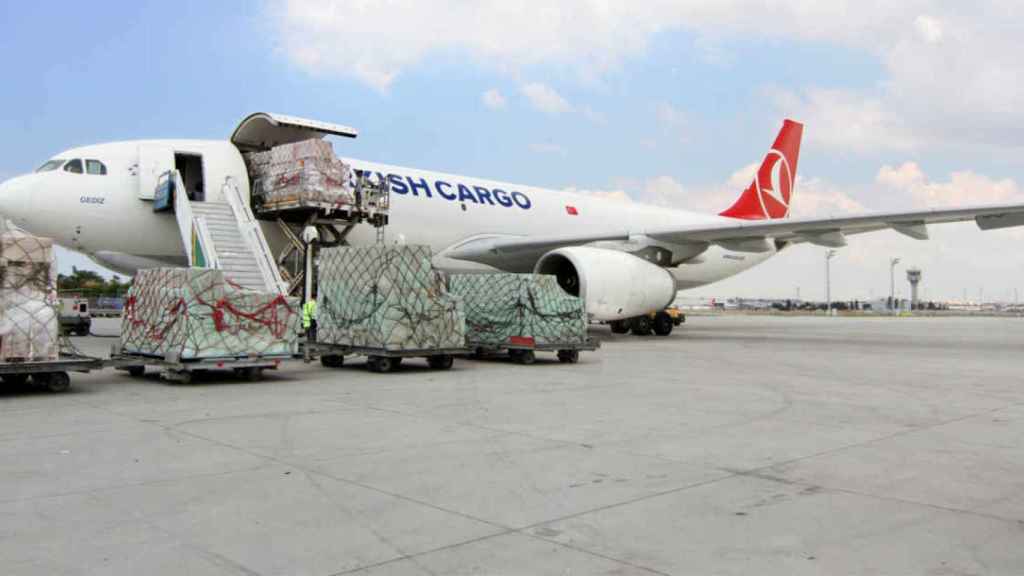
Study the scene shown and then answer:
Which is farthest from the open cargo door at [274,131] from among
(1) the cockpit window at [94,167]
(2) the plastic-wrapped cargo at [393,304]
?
(2) the plastic-wrapped cargo at [393,304]

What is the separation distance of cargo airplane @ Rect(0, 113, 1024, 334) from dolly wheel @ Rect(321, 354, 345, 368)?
189 inches

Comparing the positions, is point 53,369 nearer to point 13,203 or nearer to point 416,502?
point 416,502

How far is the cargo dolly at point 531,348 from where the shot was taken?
1221cm

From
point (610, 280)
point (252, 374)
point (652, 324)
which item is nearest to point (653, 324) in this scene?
point (652, 324)

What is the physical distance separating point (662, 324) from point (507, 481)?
54.7 feet

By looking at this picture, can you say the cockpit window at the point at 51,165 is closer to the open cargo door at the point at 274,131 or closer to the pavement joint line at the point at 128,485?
the open cargo door at the point at 274,131

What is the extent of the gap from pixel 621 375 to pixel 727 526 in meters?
6.74

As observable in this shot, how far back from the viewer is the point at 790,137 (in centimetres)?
2636

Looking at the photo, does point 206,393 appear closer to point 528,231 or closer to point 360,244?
point 360,244

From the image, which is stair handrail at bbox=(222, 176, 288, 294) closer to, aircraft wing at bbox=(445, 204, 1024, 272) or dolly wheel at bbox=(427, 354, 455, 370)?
dolly wheel at bbox=(427, 354, 455, 370)

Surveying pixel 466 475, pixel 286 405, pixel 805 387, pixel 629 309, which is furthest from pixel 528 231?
pixel 466 475

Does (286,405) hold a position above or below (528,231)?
below

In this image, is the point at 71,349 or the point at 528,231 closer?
the point at 71,349

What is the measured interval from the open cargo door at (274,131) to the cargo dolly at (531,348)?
5.79 m
